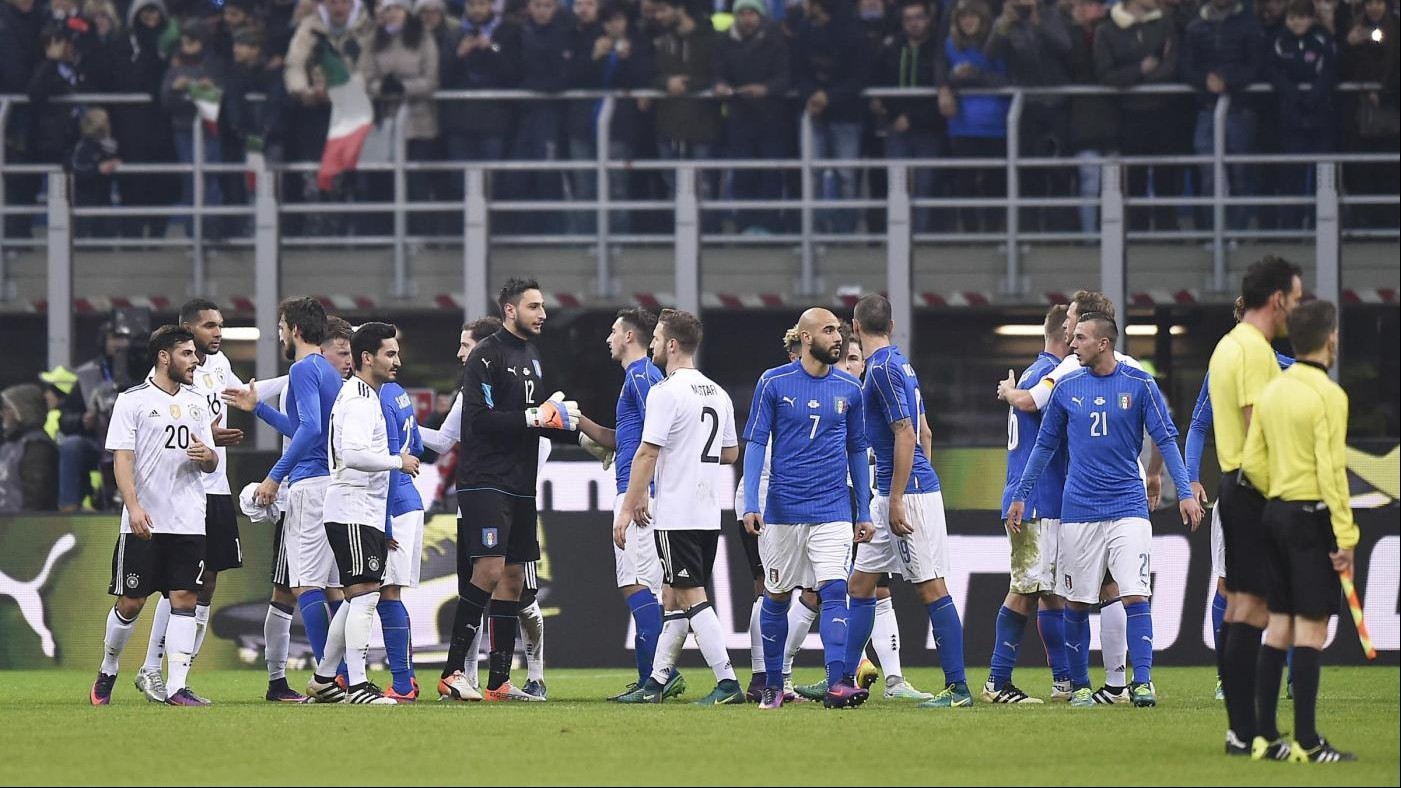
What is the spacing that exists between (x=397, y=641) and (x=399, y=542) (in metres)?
0.65

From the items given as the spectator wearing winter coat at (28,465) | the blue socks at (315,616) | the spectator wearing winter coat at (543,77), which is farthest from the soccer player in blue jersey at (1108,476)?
the spectator wearing winter coat at (543,77)

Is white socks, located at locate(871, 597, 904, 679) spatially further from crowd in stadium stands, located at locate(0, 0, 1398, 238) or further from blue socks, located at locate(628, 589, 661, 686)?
crowd in stadium stands, located at locate(0, 0, 1398, 238)

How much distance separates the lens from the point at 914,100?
1778 cm

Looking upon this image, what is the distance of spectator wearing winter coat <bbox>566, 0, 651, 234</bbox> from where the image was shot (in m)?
17.3

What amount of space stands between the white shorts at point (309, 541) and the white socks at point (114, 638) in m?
0.92

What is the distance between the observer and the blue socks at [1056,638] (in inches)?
430

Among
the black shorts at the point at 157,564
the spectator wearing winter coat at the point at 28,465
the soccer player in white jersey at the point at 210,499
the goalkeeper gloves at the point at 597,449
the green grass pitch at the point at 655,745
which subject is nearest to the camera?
the green grass pitch at the point at 655,745

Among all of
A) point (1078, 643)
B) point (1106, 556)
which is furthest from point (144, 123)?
point (1106, 556)

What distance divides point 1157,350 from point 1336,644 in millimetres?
2812

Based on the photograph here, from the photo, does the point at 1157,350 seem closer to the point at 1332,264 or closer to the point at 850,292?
the point at 1332,264

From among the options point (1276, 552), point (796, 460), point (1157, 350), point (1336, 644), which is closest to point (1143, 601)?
point (796, 460)

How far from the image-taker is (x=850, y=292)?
640 inches

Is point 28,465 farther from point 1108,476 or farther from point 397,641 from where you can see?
point 1108,476

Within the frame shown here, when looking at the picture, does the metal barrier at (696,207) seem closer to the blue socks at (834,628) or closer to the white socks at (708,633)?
the white socks at (708,633)
